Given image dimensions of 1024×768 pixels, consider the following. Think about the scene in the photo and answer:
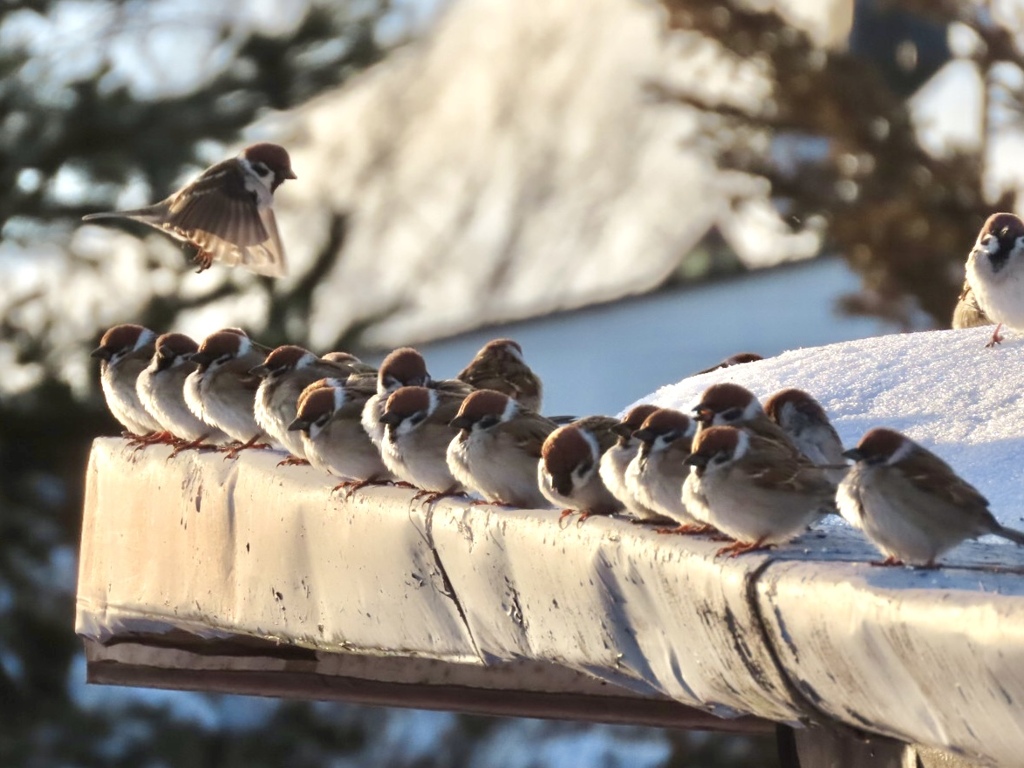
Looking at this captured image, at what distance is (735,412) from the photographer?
A: 4.02m

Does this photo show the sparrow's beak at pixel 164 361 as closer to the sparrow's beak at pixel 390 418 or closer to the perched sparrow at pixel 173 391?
the perched sparrow at pixel 173 391

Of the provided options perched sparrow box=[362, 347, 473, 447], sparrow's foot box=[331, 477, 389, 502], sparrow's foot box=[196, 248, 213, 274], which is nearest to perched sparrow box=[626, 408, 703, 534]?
sparrow's foot box=[331, 477, 389, 502]

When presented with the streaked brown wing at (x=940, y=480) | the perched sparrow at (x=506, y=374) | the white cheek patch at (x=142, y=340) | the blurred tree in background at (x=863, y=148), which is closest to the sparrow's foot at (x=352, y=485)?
the perched sparrow at (x=506, y=374)

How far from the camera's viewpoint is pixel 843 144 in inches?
656

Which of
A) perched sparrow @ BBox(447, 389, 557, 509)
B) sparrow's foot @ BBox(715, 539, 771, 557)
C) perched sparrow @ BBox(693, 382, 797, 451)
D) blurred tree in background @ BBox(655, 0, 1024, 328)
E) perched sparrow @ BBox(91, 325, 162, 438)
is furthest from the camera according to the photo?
blurred tree in background @ BBox(655, 0, 1024, 328)

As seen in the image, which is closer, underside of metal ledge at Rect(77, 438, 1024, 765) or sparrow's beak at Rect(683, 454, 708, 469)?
underside of metal ledge at Rect(77, 438, 1024, 765)

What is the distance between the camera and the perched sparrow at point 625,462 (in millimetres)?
3830

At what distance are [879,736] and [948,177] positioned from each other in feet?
45.3

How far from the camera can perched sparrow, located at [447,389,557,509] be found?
435 cm

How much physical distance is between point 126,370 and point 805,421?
3.33m

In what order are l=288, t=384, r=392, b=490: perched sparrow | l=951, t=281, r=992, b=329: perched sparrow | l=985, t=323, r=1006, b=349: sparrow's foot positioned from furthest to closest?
l=951, t=281, r=992, b=329: perched sparrow
l=288, t=384, r=392, b=490: perched sparrow
l=985, t=323, r=1006, b=349: sparrow's foot

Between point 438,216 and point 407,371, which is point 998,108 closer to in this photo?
point 438,216

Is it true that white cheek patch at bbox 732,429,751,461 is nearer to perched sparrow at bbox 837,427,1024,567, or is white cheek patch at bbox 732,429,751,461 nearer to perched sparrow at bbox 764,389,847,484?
perched sparrow at bbox 837,427,1024,567

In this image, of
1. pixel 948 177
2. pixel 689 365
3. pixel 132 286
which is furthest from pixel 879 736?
pixel 689 365
